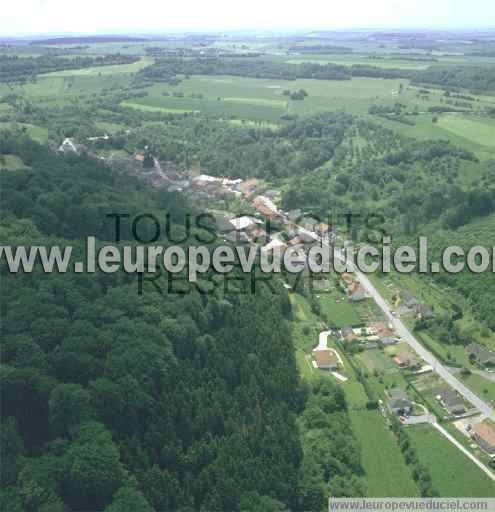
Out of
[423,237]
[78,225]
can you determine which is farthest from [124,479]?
[423,237]

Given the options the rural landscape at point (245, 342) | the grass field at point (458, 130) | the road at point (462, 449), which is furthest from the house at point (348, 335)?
the grass field at point (458, 130)

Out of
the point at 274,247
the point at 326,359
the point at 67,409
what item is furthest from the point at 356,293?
the point at 67,409

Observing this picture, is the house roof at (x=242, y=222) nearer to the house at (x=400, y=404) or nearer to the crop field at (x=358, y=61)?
the house at (x=400, y=404)

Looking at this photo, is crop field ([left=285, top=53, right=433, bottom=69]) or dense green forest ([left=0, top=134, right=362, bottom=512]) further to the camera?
crop field ([left=285, top=53, right=433, bottom=69])

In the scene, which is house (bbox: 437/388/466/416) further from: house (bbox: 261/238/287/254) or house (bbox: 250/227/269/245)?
house (bbox: 250/227/269/245)

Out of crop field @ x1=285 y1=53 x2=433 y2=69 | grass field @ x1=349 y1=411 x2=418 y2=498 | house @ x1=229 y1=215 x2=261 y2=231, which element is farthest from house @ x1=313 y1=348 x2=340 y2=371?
crop field @ x1=285 y1=53 x2=433 y2=69

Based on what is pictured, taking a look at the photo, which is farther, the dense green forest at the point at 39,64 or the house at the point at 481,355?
the dense green forest at the point at 39,64

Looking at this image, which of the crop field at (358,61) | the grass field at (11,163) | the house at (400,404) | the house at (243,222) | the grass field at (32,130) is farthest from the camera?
the crop field at (358,61)
